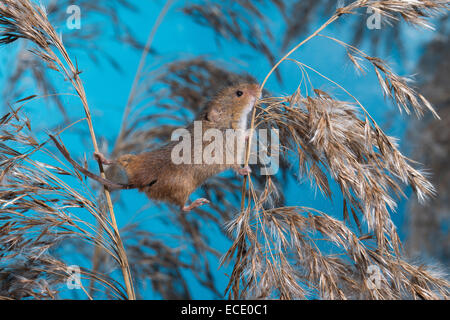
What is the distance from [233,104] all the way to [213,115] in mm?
112

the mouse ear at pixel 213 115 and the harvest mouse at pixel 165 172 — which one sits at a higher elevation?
the mouse ear at pixel 213 115

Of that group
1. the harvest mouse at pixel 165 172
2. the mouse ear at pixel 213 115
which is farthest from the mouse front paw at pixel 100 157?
the mouse ear at pixel 213 115

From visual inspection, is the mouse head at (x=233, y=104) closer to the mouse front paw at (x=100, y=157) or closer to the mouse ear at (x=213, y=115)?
the mouse ear at (x=213, y=115)

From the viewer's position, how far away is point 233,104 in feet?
6.07

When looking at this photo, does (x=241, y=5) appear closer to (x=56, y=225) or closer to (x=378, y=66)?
(x=378, y=66)

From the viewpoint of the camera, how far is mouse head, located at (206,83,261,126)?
1.82 meters

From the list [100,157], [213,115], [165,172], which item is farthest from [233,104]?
[100,157]

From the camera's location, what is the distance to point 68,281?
129 cm

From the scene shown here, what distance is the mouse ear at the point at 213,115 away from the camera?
1817 mm

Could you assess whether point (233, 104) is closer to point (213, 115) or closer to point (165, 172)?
point (213, 115)

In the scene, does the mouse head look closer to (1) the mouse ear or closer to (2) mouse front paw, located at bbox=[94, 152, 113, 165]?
(1) the mouse ear

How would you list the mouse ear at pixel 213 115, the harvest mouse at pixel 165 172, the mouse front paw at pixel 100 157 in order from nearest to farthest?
the mouse front paw at pixel 100 157 → the harvest mouse at pixel 165 172 → the mouse ear at pixel 213 115

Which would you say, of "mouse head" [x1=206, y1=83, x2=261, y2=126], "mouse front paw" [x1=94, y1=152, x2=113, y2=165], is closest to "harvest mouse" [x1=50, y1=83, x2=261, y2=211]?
"mouse front paw" [x1=94, y1=152, x2=113, y2=165]

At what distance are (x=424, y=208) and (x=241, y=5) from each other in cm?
201
